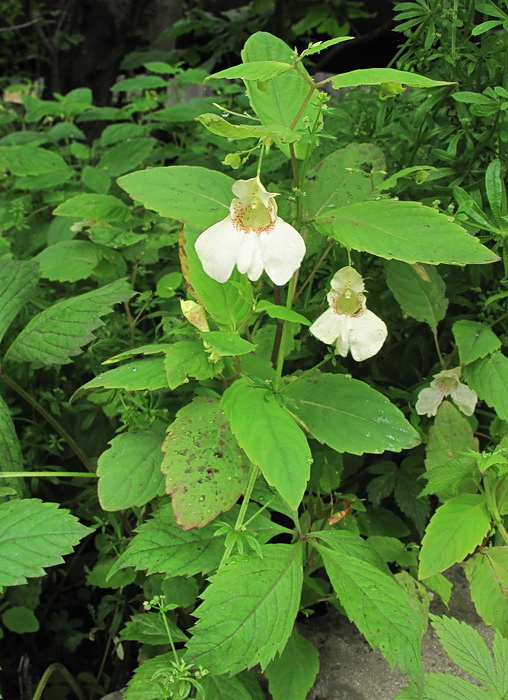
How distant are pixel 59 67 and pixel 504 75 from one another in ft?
9.09

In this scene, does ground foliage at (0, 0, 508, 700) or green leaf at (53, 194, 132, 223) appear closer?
ground foliage at (0, 0, 508, 700)

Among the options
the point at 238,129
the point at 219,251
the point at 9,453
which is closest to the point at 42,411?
the point at 9,453

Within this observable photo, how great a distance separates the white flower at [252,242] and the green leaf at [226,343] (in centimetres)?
9

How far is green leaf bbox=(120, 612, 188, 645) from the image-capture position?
1.08 metres

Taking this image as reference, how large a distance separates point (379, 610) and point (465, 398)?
0.44 metres

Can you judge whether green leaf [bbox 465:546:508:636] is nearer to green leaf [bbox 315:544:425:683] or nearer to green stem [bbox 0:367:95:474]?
green leaf [bbox 315:544:425:683]

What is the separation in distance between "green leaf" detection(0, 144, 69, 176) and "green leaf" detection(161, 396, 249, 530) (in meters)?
1.24

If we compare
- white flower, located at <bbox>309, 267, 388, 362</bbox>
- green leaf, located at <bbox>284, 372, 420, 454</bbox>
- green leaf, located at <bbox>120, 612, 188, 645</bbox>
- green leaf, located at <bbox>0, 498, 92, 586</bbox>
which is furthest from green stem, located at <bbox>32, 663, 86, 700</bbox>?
white flower, located at <bbox>309, 267, 388, 362</bbox>

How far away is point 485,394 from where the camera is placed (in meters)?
1.18

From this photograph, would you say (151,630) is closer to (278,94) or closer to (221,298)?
(221,298)

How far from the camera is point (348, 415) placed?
1062mm

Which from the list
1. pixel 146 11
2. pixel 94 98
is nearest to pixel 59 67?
pixel 94 98

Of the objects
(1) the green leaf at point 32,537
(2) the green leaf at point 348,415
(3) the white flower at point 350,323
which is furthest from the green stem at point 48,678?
(3) the white flower at point 350,323

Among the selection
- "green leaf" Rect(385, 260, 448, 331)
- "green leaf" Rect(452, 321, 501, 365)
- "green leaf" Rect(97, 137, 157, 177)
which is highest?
"green leaf" Rect(97, 137, 157, 177)
